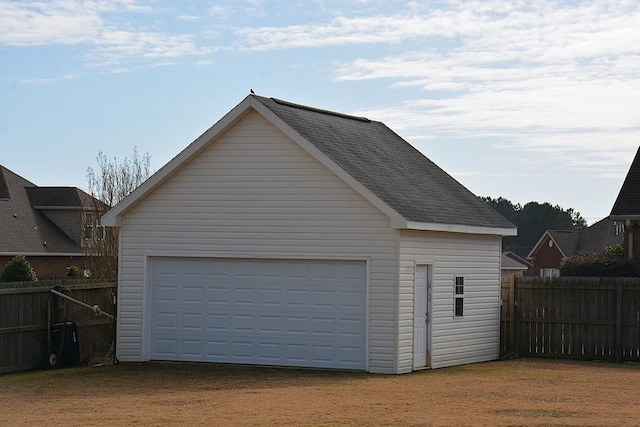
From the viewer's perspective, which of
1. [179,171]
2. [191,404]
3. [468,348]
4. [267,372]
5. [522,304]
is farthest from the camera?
[522,304]

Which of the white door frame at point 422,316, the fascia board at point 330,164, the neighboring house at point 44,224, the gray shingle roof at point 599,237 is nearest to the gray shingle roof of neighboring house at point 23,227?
the neighboring house at point 44,224

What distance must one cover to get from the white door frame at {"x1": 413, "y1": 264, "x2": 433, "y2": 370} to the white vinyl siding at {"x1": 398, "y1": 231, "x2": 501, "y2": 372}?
0.12 m

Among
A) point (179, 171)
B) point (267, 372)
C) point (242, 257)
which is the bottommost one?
point (267, 372)

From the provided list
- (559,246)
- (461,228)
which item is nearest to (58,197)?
(559,246)

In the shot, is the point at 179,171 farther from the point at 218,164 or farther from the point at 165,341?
the point at 165,341

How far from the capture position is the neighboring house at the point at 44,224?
49938 millimetres

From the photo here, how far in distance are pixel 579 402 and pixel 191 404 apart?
6247mm

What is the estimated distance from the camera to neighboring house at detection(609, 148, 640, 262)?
32.3m

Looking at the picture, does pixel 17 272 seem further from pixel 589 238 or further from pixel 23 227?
pixel 589 238

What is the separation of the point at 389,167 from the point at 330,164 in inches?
129

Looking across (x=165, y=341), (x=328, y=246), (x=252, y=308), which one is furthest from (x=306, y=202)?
(x=165, y=341)

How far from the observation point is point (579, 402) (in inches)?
668

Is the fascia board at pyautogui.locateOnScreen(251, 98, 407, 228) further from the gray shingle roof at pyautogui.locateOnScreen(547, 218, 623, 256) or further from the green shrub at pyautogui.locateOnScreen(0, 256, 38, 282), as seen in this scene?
the gray shingle roof at pyautogui.locateOnScreen(547, 218, 623, 256)

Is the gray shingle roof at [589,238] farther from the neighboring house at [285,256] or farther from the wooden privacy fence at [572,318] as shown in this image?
the neighboring house at [285,256]
